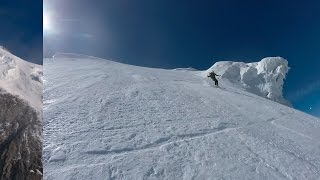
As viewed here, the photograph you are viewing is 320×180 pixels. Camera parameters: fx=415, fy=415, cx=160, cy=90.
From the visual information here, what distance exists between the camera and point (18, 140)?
467 inches

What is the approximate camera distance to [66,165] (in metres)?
10.2

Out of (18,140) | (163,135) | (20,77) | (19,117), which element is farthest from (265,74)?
(18,140)

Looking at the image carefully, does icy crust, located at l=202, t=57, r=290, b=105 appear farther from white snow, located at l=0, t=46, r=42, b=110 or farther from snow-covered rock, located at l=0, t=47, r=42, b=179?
white snow, located at l=0, t=46, r=42, b=110

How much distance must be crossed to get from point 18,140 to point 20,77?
6.05 feet

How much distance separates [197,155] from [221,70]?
124 ft

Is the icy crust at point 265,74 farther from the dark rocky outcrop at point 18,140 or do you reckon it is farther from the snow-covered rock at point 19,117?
the snow-covered rock at point 19,117

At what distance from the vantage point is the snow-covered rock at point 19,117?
414 inches

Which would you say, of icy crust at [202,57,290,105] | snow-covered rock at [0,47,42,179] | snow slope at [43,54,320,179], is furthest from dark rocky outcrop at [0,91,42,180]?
icy crust at [202,57,290,105]

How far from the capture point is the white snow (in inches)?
401

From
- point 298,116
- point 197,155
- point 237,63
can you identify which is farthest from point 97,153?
point 237,63

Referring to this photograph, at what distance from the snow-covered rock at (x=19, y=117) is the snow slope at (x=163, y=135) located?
0.63m

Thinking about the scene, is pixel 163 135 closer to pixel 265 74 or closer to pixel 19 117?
pixel 19 117

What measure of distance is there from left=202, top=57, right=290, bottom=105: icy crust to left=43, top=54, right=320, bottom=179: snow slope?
3129cm

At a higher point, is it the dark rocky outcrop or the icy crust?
the icy crust
